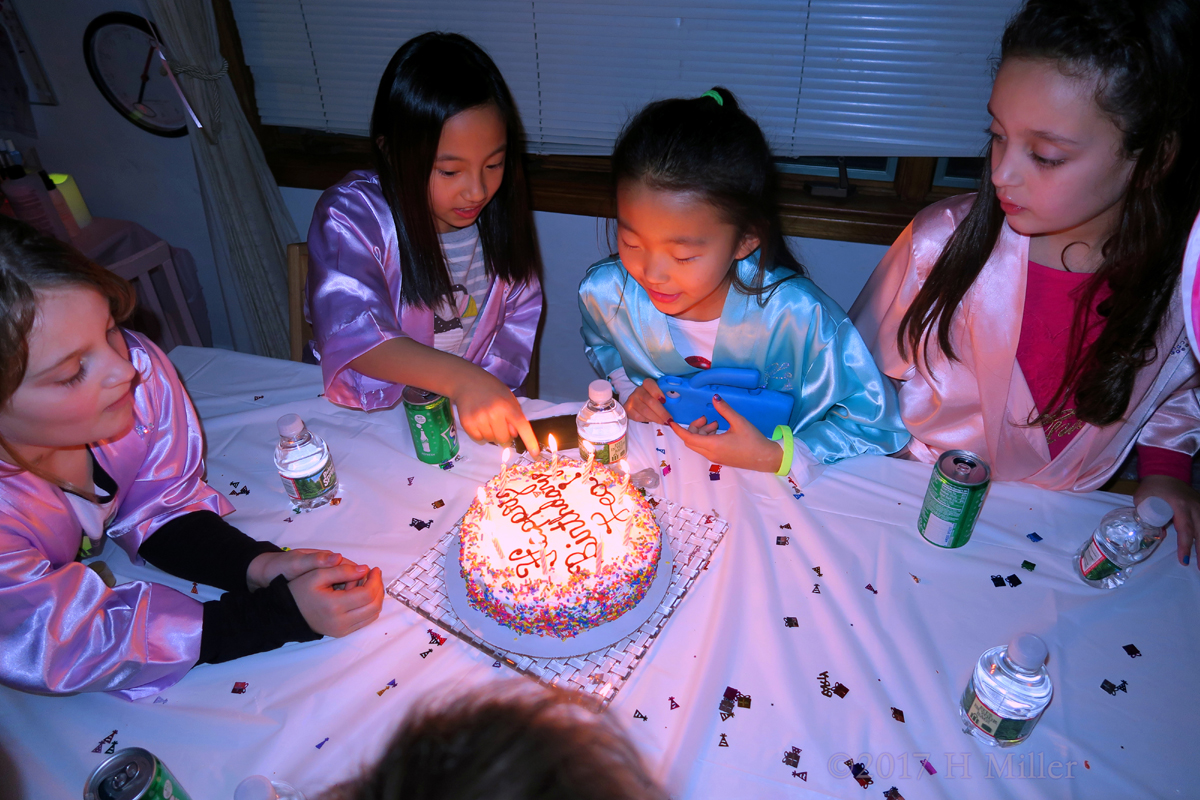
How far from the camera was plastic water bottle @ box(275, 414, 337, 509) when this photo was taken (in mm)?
1267

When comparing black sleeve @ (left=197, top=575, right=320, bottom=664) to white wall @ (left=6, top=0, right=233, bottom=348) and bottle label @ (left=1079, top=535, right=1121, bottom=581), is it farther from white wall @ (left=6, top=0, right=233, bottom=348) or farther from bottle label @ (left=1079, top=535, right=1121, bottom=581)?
white wall @ (left=6, top=0, right=233, bottom=348)

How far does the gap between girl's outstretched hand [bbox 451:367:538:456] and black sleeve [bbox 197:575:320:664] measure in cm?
45

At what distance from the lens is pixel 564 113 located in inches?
98.3

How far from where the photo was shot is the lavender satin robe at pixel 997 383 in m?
1.35

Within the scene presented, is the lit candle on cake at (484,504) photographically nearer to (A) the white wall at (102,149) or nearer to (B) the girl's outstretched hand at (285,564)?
(B) the girl's outstretched hand at (285,564)

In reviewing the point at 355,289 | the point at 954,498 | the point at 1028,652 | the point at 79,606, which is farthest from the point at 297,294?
the point at 1028,652

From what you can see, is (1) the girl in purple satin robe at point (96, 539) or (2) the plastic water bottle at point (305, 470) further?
(2) the plastic water bottle at point (305, 470)

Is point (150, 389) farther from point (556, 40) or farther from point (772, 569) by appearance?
point (556, 40)

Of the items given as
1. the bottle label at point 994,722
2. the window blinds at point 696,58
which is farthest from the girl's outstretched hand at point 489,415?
the window blinds at point 696,58

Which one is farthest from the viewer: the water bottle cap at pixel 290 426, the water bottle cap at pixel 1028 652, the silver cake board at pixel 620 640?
the water bottle cap at pixel 290 426

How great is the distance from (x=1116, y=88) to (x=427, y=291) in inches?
56.1

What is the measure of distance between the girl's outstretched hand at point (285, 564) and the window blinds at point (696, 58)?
1.94m

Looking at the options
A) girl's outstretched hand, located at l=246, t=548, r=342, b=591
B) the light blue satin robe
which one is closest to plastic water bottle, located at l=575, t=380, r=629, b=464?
the light blue satin robe

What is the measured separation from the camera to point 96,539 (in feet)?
3.98
